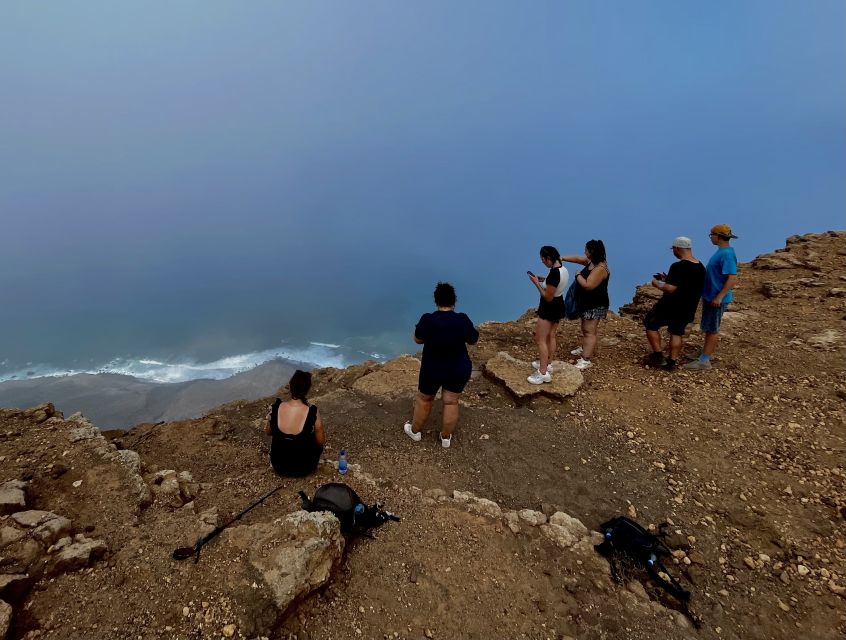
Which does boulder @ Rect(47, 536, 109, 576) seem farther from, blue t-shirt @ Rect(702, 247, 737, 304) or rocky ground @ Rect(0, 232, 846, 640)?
blue t-shirt @ Rect(702, 247, 737, 304)

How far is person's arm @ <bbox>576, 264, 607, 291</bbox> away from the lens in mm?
6605

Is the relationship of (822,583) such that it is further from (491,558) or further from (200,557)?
(200,557)

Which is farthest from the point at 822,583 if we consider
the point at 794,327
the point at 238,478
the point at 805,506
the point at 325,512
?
the point at 794,327

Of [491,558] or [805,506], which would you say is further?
[805,506]

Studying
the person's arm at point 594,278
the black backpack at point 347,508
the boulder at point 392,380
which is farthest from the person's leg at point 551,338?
the black backpack at point 347,508

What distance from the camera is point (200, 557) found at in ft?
10.9

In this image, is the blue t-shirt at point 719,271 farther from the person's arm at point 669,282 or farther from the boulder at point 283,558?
the boulder at point 283,558

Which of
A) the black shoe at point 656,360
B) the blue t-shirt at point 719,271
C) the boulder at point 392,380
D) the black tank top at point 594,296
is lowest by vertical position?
the boulder at point 392,380

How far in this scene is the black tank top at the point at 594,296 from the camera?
6.82 m

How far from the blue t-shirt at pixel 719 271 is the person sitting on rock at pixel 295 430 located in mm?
6577

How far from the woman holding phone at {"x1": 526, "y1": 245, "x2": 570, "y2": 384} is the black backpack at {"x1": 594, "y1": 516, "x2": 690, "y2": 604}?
2954 millimetres

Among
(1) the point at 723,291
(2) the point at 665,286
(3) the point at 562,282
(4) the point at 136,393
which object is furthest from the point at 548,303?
(4) the point at 136,393

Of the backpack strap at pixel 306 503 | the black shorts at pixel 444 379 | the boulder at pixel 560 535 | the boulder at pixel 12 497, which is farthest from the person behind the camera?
the black shorts at pixel 444 379

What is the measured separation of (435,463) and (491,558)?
5.28 feet
